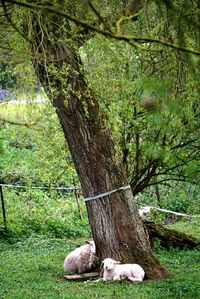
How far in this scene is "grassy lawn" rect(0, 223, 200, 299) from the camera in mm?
7254

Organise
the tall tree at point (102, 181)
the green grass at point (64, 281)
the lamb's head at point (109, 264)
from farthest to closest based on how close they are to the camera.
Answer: the tall tree at point (102, 181), the lamb's head at point (109, 264), the green grass at point (64, 281)

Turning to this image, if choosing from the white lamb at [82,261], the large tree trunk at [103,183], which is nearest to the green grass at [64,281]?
the white lamb at [82,261]

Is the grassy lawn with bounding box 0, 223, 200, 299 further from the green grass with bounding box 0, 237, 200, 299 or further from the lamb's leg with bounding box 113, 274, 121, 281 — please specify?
the lamb's leg with bounding box 113, 274, 121, 281

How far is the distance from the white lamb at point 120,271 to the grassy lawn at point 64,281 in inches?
4.9

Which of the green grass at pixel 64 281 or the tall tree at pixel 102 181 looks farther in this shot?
the tall tree at pixel 102 181

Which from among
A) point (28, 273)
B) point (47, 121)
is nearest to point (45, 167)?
point (47, 121)

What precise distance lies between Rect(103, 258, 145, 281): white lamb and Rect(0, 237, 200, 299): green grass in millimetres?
123

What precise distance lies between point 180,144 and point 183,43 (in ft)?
24.4

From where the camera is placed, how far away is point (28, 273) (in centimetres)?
907

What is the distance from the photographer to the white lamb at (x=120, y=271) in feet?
26.3

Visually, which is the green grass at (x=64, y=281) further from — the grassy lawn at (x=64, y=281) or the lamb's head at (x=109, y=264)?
the lamb's head at (x=109, y=264)

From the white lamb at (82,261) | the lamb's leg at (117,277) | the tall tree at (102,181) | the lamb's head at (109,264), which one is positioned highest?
the tall tree at (102,181)

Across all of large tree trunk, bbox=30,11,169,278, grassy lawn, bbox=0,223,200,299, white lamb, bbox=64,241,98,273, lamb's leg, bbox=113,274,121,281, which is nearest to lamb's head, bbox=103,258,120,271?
lamb's leg, bbox=113,274,121,281

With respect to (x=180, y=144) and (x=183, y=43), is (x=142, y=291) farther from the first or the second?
(x=183, y=43)
